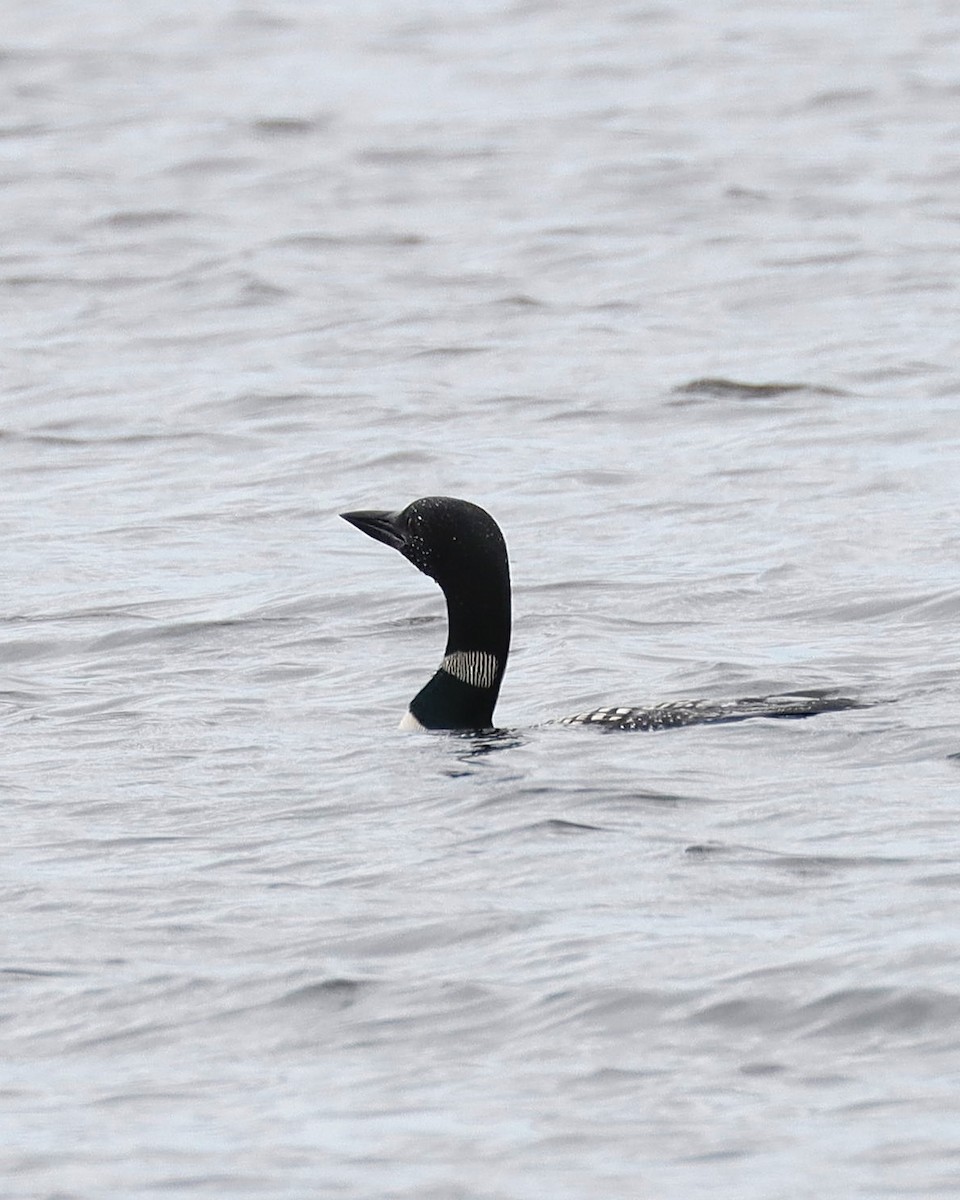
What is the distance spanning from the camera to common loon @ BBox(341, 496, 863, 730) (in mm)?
8672

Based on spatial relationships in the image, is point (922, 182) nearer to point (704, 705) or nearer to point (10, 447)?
point (10, 447)

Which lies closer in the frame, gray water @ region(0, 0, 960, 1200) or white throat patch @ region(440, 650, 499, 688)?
gray water @ region(0, 0, 960, 1200)

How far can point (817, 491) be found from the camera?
12883mm

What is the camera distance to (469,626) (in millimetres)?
8766

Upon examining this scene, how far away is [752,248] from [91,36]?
13858 millimetres

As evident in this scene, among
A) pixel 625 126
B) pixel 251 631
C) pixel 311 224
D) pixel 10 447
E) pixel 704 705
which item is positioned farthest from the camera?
pixel 625 126

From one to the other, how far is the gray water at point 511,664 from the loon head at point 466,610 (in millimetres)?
171

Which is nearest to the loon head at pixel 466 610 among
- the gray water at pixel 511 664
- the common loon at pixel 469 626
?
the common loon at pixel 469 626

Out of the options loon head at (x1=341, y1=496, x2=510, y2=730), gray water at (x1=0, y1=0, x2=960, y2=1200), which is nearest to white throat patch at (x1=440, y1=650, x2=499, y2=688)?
loon head at (x1=341, y1=496, x2=510, y2=730)

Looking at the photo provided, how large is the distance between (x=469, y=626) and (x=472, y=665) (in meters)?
0.13

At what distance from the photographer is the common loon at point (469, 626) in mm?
8672

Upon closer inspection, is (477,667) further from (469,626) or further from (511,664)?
(511,664)

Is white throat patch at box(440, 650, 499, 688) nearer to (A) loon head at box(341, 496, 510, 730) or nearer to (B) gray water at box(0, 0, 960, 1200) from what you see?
(A) loon head at box(341, 496, 510, 730)

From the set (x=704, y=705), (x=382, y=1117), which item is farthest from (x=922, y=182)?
(x=382, y=1117)
